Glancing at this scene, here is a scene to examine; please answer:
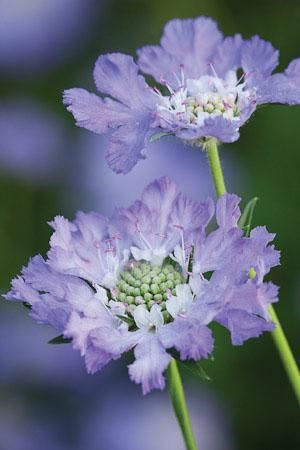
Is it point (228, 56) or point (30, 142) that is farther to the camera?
point (30, 142)

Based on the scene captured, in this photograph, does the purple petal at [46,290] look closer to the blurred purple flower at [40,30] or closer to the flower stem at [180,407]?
the flower stem at [180,407]

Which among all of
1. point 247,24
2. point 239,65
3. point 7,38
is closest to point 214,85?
point 239,65

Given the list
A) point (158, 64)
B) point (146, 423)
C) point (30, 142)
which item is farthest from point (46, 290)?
point (30, 142)

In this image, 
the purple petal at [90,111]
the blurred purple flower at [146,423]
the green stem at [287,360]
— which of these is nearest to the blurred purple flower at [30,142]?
the blurred purple flower at [146,423]

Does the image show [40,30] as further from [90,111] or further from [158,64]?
[90,111]

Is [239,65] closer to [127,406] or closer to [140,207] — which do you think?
[140,207]

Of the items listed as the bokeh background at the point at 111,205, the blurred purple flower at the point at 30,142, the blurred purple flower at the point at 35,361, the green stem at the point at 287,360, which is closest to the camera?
the green stem at the point at 287,360
